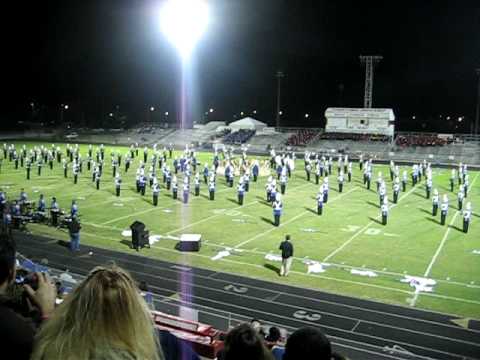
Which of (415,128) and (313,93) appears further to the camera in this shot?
(313,93)

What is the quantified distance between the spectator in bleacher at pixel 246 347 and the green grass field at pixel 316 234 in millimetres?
8709

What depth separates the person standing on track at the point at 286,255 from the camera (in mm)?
11602

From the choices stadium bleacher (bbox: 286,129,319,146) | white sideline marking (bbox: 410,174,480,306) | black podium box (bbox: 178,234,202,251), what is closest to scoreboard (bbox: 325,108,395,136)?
stadium bleacher (bbox: 286,129,319,146)

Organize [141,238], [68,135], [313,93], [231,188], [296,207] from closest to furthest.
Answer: [141,238] < [296,207] < [231,188] < [68,135] < [313,93]

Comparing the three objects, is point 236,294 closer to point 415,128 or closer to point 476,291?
point 476,291

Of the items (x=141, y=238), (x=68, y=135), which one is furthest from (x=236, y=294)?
(x=68, y=135)

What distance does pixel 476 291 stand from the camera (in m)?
11.1

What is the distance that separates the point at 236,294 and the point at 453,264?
5.63 metres

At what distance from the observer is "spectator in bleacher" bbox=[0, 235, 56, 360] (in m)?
1.65

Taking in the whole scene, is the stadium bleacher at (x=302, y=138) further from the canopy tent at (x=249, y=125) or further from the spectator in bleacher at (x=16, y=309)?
the spectator in bleacher at (x=16, y=309)

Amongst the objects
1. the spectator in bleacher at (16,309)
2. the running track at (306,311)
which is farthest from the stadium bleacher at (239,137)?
the spectator in bleacher at (16,309)

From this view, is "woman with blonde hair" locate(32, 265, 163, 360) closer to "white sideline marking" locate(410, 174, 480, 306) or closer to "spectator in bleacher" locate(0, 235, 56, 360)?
"spectator in bleacher" locate(0, 235, 56, 360)

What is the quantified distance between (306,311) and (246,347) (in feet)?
25.8

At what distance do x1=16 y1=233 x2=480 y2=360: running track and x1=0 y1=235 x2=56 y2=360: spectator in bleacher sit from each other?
5129 millimetres
